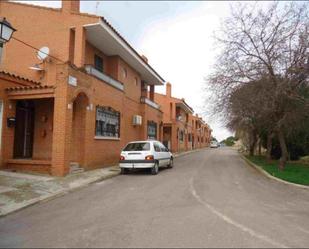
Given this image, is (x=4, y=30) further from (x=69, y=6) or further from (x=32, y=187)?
(x=69, y=6)

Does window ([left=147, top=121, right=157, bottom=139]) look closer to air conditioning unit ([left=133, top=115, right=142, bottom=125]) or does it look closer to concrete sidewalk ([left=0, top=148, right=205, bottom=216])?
air conditioning unit ([left=133, top=115, right=142, bottom=125])

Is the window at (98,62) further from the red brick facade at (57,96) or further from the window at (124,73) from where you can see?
the window at (124,73)

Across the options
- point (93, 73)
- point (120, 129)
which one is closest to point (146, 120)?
point (120, 129)

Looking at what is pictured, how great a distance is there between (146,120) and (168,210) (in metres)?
19.5

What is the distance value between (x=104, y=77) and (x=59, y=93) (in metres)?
4.72

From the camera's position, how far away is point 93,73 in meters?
17.6

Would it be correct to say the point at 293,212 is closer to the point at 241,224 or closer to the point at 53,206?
the point at 241,224

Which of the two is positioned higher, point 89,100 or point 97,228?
point 89,100

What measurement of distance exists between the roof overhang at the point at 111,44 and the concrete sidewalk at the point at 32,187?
23.8 feet

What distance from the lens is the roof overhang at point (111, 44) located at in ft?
58.5

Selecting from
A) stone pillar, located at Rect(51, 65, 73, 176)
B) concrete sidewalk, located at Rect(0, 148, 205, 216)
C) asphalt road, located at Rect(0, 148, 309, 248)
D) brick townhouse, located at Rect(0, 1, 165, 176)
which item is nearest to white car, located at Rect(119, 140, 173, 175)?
concrete sidewalk, located at Rect(0, 148, 205, 216)

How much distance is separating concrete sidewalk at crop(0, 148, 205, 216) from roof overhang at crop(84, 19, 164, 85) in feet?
23.6

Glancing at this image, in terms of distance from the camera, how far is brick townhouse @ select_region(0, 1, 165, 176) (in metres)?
14.9

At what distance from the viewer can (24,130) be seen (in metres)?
17.2
